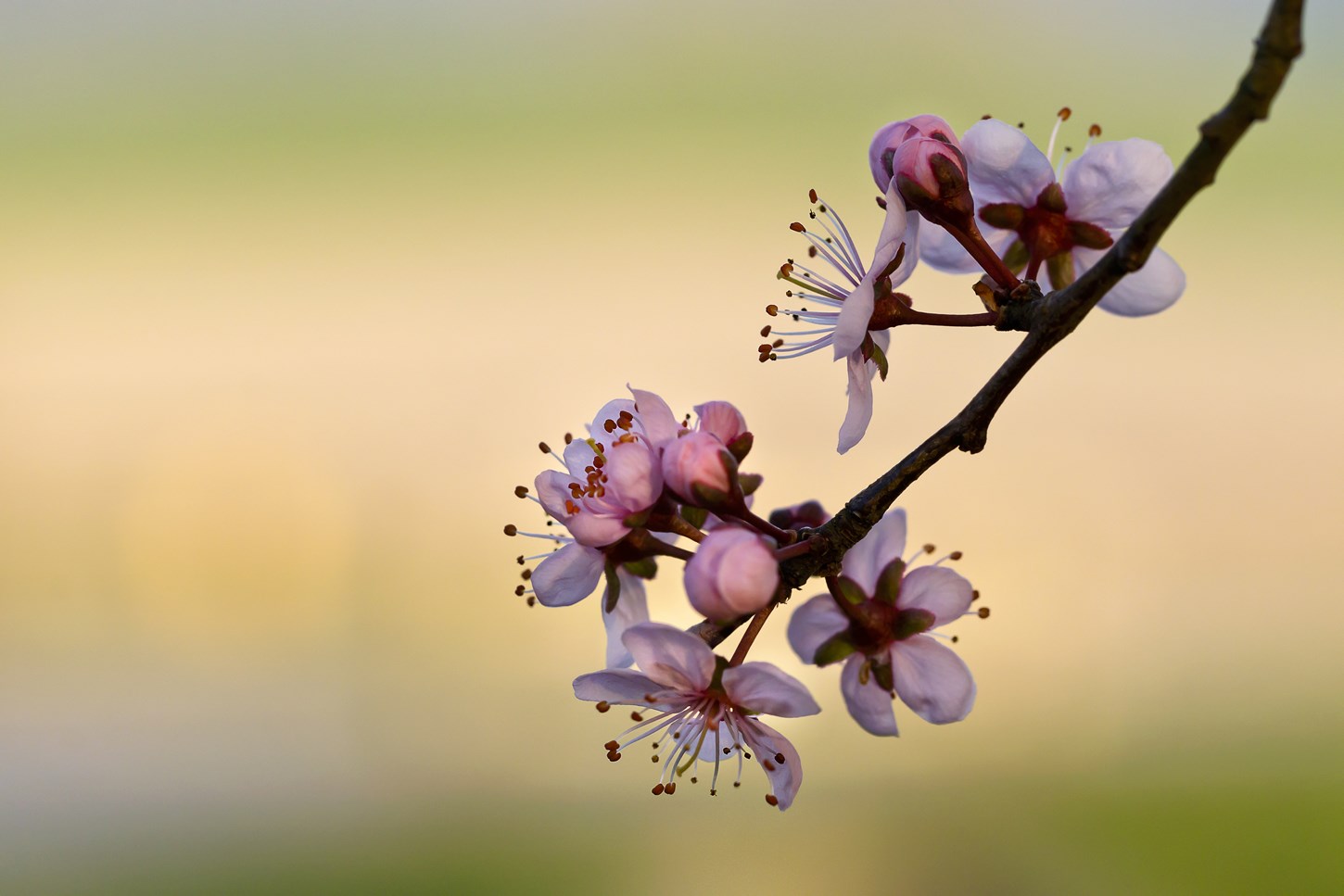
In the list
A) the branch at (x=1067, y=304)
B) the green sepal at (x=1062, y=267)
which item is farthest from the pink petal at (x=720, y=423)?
the green sepal at (x=1062, y=267)

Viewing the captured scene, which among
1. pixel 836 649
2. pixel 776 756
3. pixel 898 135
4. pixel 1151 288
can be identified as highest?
pixel 898 135

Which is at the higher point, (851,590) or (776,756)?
(851,590)

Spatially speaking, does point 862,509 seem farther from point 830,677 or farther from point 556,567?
point 830,677

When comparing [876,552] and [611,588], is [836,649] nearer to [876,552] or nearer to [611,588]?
[876,552]

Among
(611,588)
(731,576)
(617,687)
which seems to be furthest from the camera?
(611,588)

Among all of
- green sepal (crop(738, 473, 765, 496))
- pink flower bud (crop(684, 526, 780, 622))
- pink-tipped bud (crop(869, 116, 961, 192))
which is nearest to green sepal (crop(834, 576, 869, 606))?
green sepal (crop(738, 473, 765, 496))

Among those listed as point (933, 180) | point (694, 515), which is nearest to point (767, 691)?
point (694, 515)
